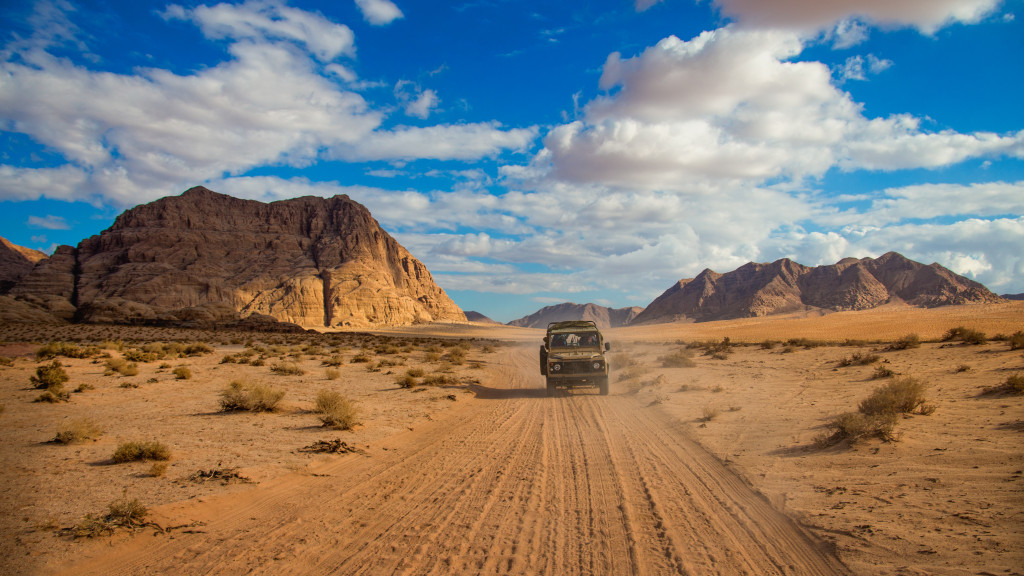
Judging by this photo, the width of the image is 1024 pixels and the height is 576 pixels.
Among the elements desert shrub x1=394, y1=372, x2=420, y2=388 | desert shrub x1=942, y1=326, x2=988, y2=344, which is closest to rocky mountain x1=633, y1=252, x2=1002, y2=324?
desert shrub x1=942, y1=326, x2=988, y2=344

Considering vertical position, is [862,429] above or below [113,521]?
above

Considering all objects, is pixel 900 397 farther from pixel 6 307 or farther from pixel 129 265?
pixel 129 265

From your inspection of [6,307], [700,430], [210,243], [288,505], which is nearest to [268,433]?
[288,505]

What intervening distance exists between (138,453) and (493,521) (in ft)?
20.4

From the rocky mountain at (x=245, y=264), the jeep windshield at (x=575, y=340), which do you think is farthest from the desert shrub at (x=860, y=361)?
the rocky mountain at (x=245, y=264)

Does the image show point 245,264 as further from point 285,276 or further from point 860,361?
point 860,361

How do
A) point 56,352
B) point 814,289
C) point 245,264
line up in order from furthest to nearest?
point 814,289 < point 245,264 < point 56,352

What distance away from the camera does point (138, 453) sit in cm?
741

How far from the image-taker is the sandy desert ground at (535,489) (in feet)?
14.0

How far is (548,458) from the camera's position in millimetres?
7684

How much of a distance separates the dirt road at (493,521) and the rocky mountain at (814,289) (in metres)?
123

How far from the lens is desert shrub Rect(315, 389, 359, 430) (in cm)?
992

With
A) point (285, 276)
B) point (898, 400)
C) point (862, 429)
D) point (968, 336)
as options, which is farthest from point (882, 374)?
point (285, 276)

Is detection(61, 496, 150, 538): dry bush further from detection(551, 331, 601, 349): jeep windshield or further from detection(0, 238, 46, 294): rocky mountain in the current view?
detection(0, 238, 46, 294): rocky mountain
